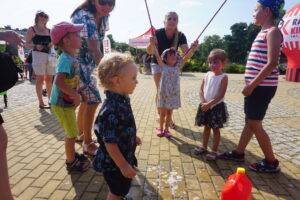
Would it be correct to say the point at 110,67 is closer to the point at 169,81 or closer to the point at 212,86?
the point at 212,86

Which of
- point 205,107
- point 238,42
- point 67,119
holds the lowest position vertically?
point 67,119

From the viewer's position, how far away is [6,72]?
59.9 inches

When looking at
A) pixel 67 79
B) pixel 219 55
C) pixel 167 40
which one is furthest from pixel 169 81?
pixel 67 79

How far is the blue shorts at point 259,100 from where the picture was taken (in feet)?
8.09

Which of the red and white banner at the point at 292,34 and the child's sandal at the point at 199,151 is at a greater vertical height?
the red and white banner at the point at 292,34

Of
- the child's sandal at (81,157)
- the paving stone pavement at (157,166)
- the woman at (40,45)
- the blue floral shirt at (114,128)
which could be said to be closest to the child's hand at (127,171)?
the blue floral shirt at (114,128)

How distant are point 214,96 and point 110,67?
68.1 inches

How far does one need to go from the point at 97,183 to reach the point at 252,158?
7.31ft

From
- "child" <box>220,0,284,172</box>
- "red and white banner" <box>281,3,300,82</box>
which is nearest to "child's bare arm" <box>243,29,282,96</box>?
"child" <box>220,0,284,172</box>

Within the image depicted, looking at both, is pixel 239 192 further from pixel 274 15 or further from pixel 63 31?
pixel 63 31

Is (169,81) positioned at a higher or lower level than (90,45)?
lower

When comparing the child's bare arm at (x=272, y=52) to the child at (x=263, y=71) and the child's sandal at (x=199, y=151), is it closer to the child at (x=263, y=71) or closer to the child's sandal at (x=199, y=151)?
the child at (x=263, y=71)

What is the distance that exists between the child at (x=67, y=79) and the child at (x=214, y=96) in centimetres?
169

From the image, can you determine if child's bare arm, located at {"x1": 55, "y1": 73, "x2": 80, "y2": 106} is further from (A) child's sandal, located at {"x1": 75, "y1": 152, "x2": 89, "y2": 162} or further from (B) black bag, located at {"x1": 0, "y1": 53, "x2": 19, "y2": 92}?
(A) child's sandal, located at {"x1": 75, "y1": 152, "x2": 89, "y2": 162}
